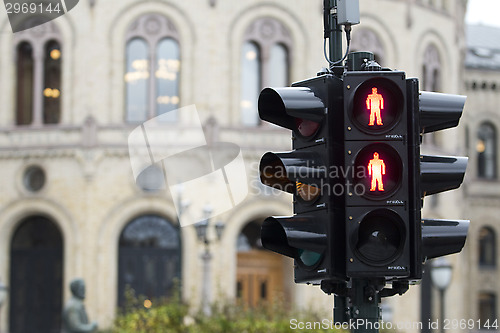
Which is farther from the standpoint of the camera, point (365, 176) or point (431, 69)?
point (431, 69)

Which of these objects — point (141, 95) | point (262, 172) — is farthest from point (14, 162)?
point (262, 172)

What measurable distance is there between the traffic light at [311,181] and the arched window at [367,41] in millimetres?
37106

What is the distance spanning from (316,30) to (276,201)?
22.3ft

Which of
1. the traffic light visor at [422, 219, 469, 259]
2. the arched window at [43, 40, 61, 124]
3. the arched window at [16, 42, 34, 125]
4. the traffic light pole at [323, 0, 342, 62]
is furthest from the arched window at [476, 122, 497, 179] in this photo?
the traffic light visor at [422, 219, 469, 259]

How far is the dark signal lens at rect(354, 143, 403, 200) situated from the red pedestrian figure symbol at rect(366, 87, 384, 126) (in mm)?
171

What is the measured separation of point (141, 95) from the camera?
41.2 m

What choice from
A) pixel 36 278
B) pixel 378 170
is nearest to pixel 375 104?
pixel 378 170

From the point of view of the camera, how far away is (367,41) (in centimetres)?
4378

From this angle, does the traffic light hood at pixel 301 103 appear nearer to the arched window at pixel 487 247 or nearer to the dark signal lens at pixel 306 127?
the dark signal lens at pixel 306 127

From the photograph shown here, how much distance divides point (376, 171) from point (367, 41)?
37.8 meters

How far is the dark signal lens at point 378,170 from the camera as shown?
21.3ft

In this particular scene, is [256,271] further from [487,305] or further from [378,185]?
[378,185]

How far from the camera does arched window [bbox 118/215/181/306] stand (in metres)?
40.7

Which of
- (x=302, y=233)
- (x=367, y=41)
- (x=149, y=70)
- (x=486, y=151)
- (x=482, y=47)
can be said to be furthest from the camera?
(x=482, y=47)
